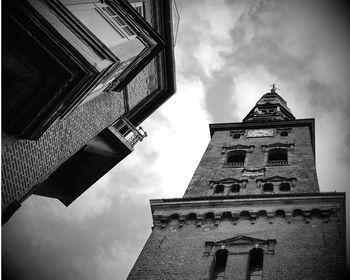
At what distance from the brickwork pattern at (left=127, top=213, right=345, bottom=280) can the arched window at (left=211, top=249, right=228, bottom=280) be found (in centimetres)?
31

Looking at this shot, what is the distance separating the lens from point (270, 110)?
42219 millimetres

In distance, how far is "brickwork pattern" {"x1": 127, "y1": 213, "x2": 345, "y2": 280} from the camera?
16.5 meters

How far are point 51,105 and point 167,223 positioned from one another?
12707 mm

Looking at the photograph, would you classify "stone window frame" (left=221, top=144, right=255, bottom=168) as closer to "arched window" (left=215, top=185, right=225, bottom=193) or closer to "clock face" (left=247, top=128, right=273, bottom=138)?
"clock face" (left=247, top=128, right=273, bottom=138)

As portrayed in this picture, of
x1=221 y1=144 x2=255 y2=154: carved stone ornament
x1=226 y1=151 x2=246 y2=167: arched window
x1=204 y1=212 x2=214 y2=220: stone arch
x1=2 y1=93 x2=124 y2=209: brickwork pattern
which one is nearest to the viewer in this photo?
x1=2 y1=93 x2=124 y2=209: brickwork pattern

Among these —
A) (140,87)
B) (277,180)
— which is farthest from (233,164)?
(140,87)

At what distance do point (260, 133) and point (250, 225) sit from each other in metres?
14.2

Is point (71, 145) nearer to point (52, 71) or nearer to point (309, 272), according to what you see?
point (52, 71)

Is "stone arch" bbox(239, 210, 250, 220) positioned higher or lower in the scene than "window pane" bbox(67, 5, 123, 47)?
higher

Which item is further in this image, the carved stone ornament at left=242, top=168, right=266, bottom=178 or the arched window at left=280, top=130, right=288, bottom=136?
the arched window at left=280, top=130, right=288, bottom=136

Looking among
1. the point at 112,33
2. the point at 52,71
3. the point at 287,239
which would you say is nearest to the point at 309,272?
the point at 287,239

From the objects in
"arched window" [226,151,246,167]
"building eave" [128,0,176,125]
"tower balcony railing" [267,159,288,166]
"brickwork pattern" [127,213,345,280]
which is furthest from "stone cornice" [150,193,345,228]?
"arched window" [226,151,246,167]

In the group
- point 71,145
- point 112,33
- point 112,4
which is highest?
point 112,4

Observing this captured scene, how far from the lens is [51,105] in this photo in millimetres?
9930
